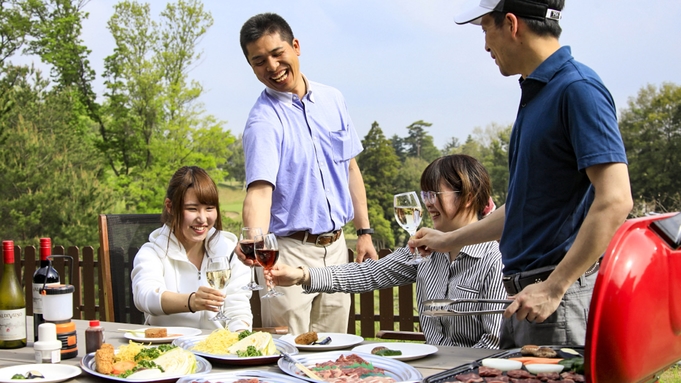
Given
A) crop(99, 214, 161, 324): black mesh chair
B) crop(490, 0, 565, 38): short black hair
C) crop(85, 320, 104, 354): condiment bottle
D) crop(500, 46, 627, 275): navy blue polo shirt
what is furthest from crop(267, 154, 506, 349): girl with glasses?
crop(99, 214, 161, 324): black mesh chair

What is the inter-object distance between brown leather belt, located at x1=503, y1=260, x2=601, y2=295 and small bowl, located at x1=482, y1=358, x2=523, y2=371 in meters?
0.48

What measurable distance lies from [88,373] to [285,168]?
1884mm

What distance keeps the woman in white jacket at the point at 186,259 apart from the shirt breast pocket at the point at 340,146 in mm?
810

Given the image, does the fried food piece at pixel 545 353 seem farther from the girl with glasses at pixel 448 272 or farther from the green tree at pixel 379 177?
the green tree at pixel 379 177

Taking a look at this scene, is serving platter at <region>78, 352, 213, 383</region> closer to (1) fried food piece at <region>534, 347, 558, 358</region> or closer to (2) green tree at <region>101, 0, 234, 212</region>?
(1) fried food piece at <region>534, 347, 558, 358</region>

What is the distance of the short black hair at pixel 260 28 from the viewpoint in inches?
145

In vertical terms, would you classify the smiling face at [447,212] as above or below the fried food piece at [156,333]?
above

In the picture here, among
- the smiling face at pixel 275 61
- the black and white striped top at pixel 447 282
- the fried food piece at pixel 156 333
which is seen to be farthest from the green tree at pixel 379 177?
the fried food piece at pixel 156 333

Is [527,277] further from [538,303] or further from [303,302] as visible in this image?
[303,302]

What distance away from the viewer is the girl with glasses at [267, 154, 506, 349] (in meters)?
2.82

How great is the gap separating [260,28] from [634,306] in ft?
9.35

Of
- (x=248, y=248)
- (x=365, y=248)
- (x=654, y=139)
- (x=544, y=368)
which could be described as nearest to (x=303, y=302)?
(x=365, y=248)

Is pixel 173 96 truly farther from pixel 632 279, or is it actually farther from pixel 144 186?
pixel 632 279

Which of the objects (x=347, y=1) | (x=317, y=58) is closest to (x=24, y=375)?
(x=317, y=58)
